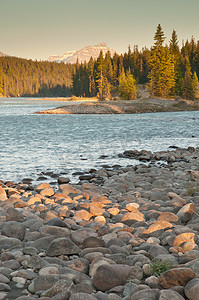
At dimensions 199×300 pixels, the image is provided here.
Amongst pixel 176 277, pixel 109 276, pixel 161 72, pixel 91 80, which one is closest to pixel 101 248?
pixel 109 276

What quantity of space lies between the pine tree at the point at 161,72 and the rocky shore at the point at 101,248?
66.4m

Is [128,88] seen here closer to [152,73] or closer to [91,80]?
[152,73]

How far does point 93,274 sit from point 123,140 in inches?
657

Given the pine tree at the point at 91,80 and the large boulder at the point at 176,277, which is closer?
the large boulder at the point at 176,277

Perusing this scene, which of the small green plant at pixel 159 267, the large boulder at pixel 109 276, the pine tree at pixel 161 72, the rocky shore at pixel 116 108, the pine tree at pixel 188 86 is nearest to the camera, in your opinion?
the large boulder at pixel 109 276

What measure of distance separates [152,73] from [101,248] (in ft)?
237

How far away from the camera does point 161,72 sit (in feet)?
237

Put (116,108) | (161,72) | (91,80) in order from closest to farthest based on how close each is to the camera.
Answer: (116,108) → (161,72) → (91,80)

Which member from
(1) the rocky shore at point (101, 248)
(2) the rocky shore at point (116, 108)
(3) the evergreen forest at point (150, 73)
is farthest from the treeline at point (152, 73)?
(1) the rocky shore at point (101, 248)

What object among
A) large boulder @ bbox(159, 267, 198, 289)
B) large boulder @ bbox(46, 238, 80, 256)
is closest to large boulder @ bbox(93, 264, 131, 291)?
large boulder @ bbox(159, 267, 198, 289)

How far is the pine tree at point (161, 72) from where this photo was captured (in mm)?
71500

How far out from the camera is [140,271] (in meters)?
3.67

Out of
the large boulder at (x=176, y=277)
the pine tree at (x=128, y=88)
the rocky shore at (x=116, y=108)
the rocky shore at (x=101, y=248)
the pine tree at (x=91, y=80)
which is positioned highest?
the pine tree at (x=91, y=80)

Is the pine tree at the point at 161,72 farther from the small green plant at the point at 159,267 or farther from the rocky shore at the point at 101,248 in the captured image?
the small green plant at the point at 159,267
